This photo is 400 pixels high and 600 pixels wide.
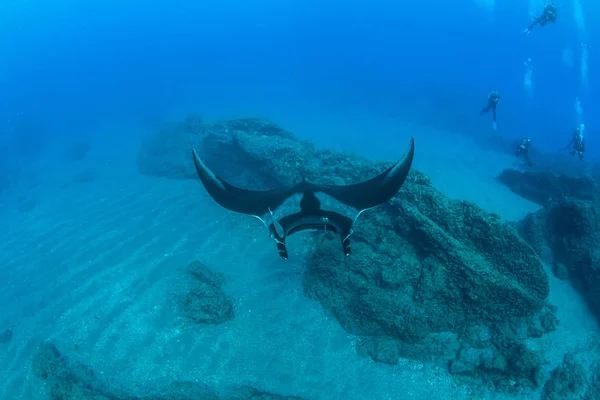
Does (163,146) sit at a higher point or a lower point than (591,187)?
lower

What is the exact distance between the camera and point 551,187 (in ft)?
43.4

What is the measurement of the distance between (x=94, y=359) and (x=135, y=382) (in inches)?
48.0

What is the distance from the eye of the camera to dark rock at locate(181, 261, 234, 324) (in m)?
6.59

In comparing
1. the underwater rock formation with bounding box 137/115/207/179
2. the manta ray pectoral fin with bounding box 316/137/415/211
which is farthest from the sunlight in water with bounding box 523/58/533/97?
the manta ray pectoral fin with bounding box 316/137/415/211

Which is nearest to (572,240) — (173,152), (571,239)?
(571,239)

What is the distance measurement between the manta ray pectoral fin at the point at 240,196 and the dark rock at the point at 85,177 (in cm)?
1694

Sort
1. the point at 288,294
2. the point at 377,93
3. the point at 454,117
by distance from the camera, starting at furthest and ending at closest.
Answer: the point at 377,93
the point at 454,117
the point at 288,294

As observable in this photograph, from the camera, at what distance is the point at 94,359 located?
6352 millimetres

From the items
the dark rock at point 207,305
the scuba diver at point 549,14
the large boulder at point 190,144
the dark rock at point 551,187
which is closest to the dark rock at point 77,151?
the large boulder at point 190,144

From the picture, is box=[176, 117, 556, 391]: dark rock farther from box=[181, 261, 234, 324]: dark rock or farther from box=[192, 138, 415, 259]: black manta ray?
box=[192, 138, 415, 259]: black manta ray

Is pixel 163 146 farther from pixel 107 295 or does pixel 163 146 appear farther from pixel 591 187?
pixel 591 187

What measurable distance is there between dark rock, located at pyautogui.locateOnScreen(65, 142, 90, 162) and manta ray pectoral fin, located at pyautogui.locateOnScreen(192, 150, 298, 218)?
23324 millimetres

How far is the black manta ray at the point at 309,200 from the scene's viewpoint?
4391 millimetres

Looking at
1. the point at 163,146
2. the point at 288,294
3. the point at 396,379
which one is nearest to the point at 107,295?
the point at 288,294
